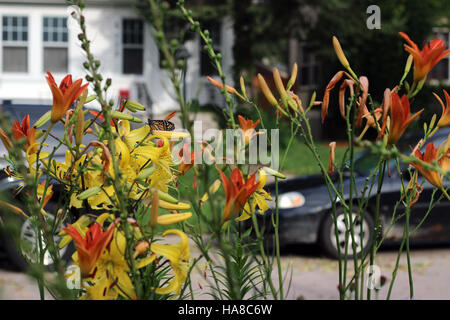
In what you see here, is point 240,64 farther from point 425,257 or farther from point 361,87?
point 361,87

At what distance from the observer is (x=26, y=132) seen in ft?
3.83

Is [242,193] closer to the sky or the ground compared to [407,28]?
closer to the ground

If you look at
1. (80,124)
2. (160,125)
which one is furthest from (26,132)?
(160,125)

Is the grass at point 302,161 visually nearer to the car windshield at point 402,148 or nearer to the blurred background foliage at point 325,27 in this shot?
the blurred background foliage at point 325,27

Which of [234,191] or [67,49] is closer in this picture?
[234,191]

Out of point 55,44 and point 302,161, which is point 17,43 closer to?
point 55,44

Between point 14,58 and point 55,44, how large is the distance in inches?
53.1

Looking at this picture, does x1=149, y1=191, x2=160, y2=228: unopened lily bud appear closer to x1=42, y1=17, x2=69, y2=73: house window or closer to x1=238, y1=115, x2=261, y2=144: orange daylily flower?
x1=238, y1=115, x2=261, y2=144: orange daylily flower

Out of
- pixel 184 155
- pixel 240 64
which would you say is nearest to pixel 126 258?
pixel 184 155

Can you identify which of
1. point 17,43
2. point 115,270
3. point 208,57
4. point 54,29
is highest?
point 54,29

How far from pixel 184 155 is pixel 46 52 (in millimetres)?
19848

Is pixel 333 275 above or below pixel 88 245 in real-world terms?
below

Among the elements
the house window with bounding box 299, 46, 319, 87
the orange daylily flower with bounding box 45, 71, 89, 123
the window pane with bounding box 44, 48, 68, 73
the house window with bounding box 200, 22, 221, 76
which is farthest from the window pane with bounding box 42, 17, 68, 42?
the orange daylily flower with bounding box 45, 71, 89, 123

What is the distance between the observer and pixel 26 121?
3.77 ft
